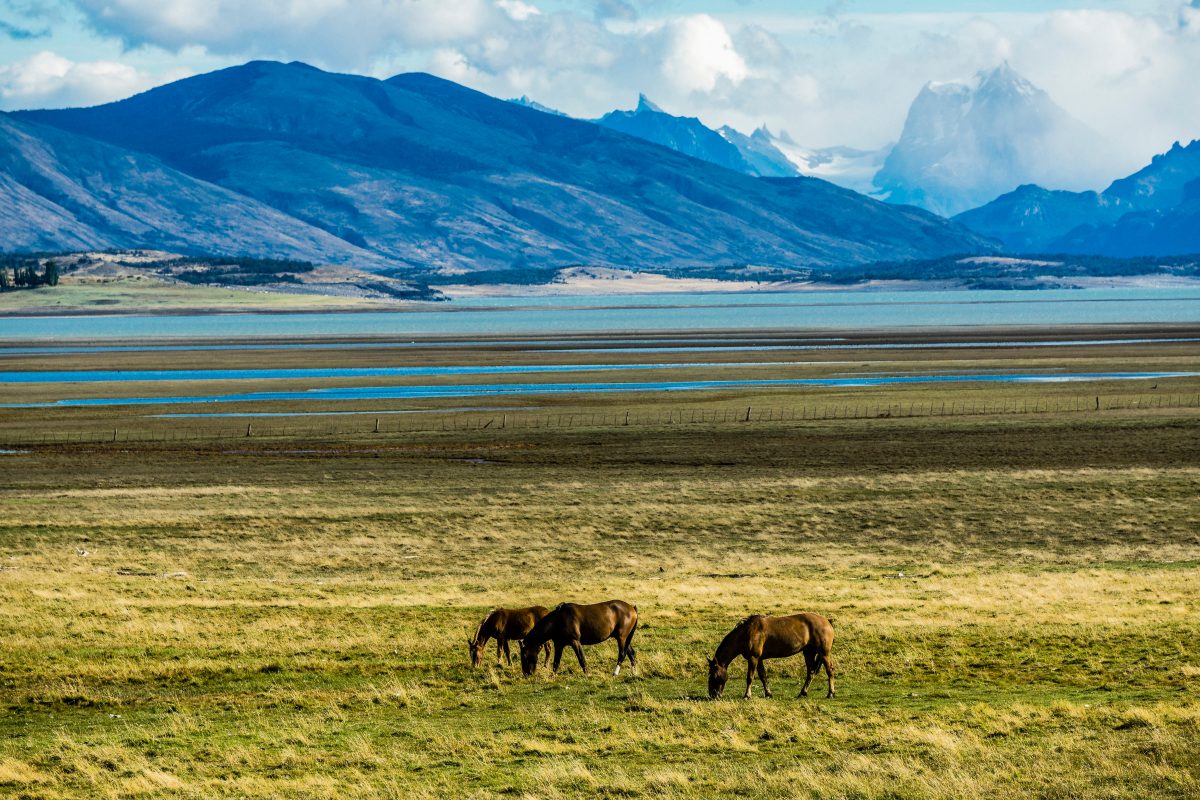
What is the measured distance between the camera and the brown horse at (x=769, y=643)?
20906mm

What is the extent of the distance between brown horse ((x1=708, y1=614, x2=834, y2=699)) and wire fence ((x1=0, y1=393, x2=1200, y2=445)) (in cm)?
5499

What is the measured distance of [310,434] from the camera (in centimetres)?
7569

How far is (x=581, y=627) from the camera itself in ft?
73.3

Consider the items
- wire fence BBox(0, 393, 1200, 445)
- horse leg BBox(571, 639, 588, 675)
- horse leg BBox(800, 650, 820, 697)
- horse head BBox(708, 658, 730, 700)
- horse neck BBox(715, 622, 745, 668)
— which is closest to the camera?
horse neck BBox(715, 622, 745, 668)

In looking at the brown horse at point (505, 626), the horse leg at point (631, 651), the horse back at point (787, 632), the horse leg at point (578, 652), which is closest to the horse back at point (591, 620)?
the horse leg at point (578, 652)

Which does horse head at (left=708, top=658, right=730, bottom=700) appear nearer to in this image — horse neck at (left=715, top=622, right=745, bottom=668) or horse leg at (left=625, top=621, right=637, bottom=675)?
horse neck at (left=715, top=622, right=745, bottom=668)

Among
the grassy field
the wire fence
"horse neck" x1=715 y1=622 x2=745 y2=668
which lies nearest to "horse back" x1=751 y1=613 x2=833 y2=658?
"horse neck" x1=715 y1=622 x2=745 y2=668

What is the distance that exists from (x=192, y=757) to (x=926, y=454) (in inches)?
1912

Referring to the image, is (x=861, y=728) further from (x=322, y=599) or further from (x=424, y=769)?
(x=322, y=599)

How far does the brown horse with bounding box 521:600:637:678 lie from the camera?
2225cm

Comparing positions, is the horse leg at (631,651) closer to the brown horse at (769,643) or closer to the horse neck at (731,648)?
the brown horse at (769,643)

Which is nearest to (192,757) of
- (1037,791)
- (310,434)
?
(1037,791)

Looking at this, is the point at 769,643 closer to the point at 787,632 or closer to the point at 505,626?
the point at 787,632

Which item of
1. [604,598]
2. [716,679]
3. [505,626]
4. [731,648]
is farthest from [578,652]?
[604,598]
